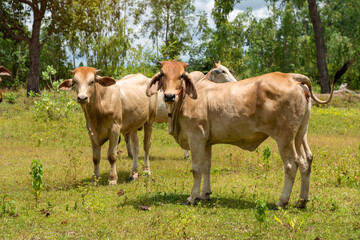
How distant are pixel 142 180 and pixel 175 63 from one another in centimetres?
313

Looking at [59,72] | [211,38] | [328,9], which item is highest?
[328,9]

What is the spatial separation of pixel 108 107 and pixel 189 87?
7.35ft

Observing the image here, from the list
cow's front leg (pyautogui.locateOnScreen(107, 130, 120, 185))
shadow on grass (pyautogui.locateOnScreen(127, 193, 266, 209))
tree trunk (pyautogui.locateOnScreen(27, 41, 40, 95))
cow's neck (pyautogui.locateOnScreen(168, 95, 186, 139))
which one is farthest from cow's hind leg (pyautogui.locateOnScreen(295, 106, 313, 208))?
tree trunk (pyautogui.locateOnScreen(27, 41, 40, 95))

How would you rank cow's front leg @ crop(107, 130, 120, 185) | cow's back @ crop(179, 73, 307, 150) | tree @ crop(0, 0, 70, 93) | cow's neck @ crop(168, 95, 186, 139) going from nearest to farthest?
cow's back @ crop(179, 73, 307, 150)
cow's neck @ crop(168, 95, 186, 139)
cow's front leg @ crop(107, 130, 120, 185)
tree @ crop(0, 0, 70, 93)

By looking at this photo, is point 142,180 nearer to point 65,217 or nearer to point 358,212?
point 65,217

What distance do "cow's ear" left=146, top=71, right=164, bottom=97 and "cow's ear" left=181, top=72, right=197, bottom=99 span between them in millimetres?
385

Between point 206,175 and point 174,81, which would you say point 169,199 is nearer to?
point 206,175

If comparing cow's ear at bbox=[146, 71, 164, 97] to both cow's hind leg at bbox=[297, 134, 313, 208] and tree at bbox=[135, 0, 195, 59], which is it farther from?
tree at bbox=[135, 0, 195, 59]

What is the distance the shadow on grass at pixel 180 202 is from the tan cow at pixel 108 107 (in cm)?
144

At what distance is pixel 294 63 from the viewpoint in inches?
1548

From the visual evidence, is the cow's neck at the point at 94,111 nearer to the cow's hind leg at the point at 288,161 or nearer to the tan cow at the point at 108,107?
the tan cow at the point at 108,107

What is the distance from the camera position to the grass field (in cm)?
489

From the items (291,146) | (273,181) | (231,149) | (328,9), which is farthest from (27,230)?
(328,9)

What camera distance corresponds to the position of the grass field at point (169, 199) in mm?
Result: 4895
